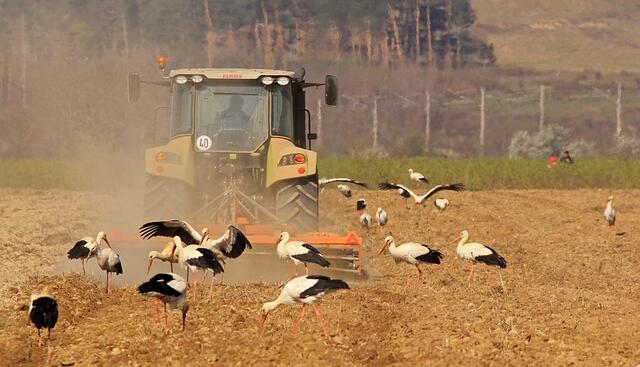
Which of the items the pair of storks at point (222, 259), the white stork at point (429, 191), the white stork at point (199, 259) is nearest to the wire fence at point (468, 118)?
the white stork at point (429, 191)

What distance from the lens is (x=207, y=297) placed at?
1467 cm

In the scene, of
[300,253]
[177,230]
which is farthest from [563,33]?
[300,253]

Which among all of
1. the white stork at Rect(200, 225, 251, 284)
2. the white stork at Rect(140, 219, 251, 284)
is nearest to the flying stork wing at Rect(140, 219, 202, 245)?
the white stork at Rect(140, 219, 251, 284)

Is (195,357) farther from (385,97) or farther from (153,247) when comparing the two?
(385,97)

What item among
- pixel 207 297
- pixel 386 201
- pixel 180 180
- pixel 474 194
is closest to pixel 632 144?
pixel 474 194

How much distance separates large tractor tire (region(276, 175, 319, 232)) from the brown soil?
141 centimetres

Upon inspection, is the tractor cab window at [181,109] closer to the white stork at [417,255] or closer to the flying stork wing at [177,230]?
the flying stork wing at [177,230]

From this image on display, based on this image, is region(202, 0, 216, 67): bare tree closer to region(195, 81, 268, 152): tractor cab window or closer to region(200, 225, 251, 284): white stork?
region(195, 81, 268, 152): tractor cab window

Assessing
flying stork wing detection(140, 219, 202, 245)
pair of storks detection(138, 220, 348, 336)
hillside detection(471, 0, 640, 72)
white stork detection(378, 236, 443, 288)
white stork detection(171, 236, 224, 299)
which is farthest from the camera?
hillside detection(471, 0, 640, 72)

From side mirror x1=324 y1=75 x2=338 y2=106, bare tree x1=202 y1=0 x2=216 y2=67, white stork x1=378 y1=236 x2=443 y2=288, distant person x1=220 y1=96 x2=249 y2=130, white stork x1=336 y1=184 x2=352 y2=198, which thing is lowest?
white stork x1=336 y1=184 x2=352 y2=198

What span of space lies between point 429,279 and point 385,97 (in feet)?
181

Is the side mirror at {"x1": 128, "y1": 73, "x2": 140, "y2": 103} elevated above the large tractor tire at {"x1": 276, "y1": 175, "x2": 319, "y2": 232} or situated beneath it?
elevated above

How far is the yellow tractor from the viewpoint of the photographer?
740 inches

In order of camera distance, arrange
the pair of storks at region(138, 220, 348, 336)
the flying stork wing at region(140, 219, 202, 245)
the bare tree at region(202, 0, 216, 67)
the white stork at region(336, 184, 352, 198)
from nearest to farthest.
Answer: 1. the pair of storks at region(138, 220, 348, 336)
2. the flying stork wing at region(140, 219, 202, 245)
3. the white stork at region(336, 184, 352, 198)
4. the bare tree at region(202, 0, 216, 67)
